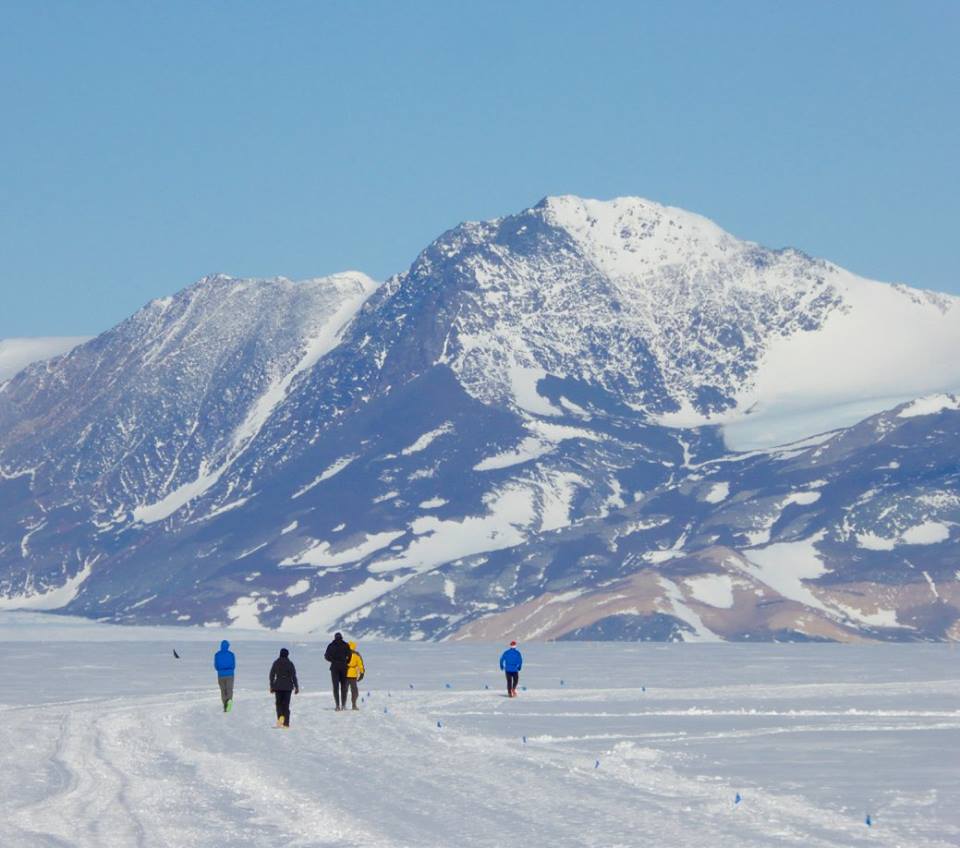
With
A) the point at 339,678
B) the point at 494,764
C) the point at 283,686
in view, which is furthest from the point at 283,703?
the point at 494,764

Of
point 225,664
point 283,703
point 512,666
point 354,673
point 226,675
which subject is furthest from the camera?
point 512,666

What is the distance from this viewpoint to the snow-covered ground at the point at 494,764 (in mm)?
31984

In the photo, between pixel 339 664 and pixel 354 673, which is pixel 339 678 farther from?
pixel 354 673

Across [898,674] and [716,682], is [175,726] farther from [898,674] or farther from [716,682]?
[898,674]

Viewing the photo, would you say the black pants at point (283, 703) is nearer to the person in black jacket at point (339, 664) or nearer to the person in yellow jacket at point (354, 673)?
the person in black jacket at point (339, 664)

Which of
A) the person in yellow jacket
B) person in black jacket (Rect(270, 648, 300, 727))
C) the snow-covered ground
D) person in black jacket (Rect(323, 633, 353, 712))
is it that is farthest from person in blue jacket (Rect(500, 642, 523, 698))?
person in black jacket (Rect(270, 648, 300, 727))

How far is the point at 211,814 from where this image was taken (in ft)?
112

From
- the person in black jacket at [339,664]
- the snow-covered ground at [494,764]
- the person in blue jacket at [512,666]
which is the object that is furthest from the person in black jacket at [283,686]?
the person in blue jacket at [512,666]

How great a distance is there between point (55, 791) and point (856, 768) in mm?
16391

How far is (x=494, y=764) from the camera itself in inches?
1651

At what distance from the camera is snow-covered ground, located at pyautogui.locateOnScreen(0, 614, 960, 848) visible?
3198cm

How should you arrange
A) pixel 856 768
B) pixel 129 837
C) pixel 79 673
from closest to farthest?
pixel 129 837 → pixel 856 768 → pixel 79 673

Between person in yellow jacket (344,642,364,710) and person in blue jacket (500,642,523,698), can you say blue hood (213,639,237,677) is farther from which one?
person in blue jacket (500,642,523,698)

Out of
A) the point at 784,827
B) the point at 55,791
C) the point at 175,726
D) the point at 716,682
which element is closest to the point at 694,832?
the point at 784,827
